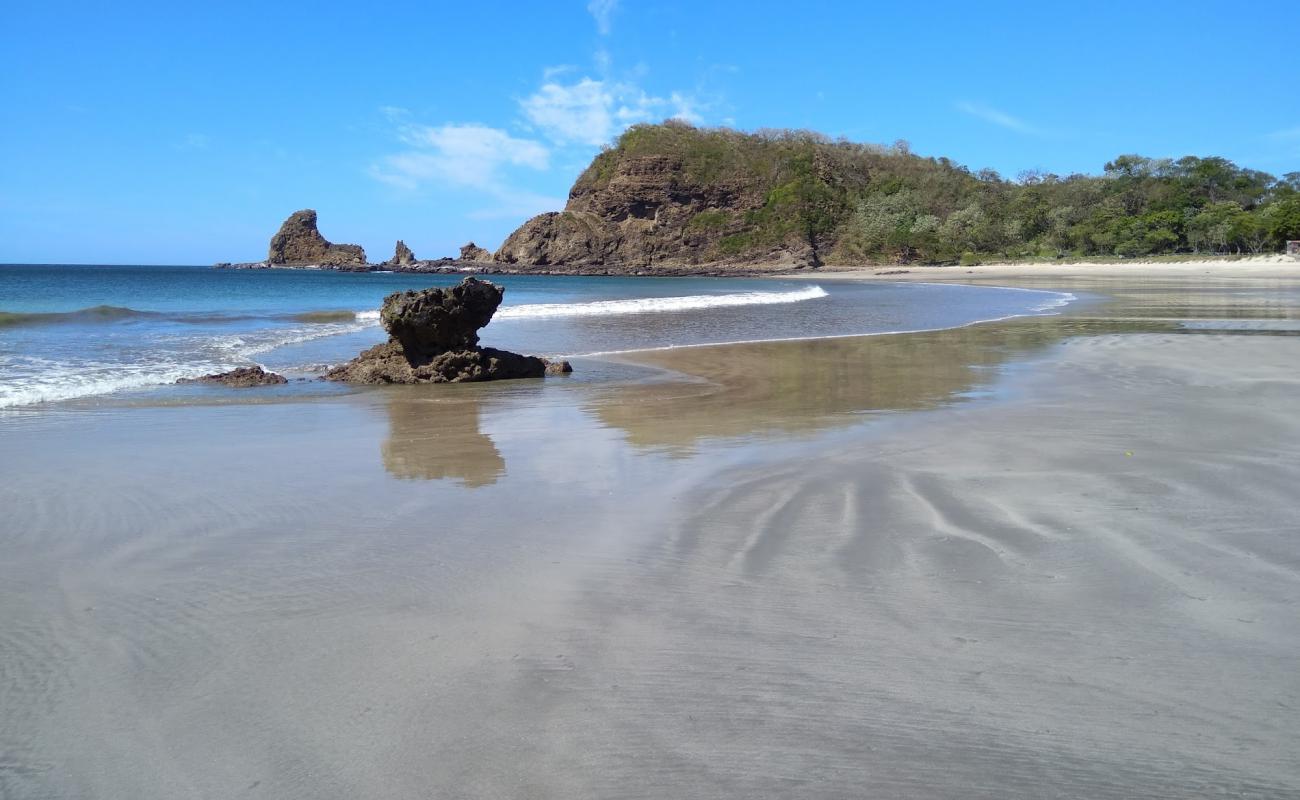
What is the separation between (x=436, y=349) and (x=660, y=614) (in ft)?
29.0

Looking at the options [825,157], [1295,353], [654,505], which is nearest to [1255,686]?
[654,505]

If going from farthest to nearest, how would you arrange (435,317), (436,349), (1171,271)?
1. (1171,271)
2. (436,349)
3. (435,317)

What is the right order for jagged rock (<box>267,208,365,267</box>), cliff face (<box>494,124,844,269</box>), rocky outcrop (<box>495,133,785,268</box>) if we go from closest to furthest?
cliff face (<box>494,124,844,269</box>) → rocky outcrop (<box>495,133,785,268</box>) → jagged rock (<box>267,208,365,267</box>)

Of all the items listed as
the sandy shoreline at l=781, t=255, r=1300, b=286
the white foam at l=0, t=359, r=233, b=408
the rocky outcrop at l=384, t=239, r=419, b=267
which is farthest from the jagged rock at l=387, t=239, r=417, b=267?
the white foam at l=0, t=359, r=233, b=408

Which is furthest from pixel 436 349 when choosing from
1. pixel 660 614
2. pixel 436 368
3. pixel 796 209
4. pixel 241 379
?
pixel 796 209

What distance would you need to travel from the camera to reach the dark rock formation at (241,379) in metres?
10.4

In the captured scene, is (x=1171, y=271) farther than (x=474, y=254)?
No

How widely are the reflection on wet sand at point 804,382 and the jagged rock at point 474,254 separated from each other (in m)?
115

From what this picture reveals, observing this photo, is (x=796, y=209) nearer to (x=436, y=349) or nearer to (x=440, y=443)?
(x=436, y=349)

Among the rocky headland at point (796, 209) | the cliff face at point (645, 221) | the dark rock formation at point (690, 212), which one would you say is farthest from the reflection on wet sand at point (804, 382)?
the cliff face at point (645, 221)

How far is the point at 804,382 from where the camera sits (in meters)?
10.3

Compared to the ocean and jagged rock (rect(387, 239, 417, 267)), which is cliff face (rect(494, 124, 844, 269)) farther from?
the ocean

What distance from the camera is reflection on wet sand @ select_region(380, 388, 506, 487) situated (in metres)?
5.73

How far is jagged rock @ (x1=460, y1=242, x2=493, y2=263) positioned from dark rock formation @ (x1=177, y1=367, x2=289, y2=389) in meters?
117
